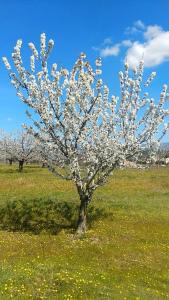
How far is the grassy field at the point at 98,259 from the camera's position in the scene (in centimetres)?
1881

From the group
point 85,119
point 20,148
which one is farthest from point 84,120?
point 20,148

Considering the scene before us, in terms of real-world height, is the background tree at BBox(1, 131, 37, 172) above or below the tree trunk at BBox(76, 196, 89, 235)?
above

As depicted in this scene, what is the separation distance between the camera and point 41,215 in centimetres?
3578

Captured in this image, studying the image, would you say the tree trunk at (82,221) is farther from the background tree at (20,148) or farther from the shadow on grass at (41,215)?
the background tree at (20,148)

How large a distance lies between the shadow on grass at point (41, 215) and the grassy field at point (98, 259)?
2.35 feet

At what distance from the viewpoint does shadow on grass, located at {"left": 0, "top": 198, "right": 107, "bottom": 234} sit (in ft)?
106

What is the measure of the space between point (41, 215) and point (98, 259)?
1214 centimetres

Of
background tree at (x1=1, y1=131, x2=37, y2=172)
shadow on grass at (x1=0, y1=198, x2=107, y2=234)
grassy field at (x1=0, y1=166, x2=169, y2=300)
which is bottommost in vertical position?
grassy field at (x1=0, y1=166, x2=169, y2=300)

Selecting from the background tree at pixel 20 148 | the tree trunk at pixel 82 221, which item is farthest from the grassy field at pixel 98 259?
the background tree at pixel 20 148

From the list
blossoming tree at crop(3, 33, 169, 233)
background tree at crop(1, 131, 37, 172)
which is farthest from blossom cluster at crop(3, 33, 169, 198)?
background tree at crop(1, 131, 37, 172)

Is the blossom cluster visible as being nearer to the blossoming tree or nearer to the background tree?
the blossoming tree

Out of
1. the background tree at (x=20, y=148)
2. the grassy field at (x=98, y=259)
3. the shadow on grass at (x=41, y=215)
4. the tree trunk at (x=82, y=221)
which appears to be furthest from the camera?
the background tree at (x=20, y=148)

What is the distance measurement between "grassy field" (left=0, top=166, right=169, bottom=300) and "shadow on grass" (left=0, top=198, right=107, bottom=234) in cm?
72

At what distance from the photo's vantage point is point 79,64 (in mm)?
29328
